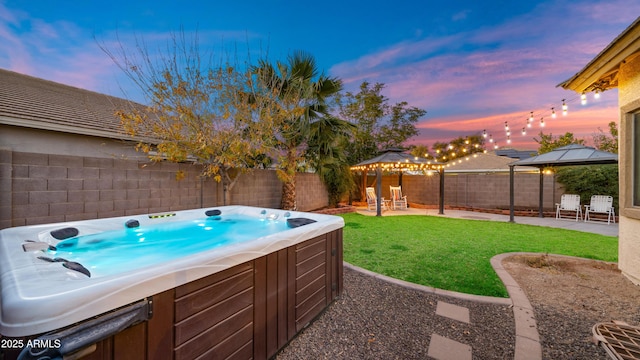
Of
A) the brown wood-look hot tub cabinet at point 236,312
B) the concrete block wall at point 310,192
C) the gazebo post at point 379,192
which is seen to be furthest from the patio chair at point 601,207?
the brown wood-look hot tub cabinet at point 236,312

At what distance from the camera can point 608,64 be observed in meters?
3.04

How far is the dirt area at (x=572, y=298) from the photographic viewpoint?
2.02 m

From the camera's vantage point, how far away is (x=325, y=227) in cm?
263

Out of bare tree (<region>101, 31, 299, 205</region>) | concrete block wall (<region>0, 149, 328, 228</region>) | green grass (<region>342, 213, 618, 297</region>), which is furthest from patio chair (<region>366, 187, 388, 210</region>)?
concrete block wall (<region>0, 149, 328, 228</region>)

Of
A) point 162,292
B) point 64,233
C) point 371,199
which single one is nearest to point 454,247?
point 162,292

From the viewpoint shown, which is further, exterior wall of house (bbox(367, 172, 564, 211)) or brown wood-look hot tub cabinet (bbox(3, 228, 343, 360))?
exterior wall of house (bbox(367, 172, 564, 211))

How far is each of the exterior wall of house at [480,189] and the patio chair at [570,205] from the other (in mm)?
619

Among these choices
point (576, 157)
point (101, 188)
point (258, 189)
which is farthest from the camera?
point (258, 189)

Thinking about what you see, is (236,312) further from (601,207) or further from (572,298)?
(601,207)

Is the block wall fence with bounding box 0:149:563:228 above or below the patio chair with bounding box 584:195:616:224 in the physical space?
above

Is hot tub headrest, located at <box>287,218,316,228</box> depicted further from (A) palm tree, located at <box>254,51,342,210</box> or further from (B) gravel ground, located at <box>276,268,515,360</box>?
(A) palm tree, located at <box>254,51,342,210</box>

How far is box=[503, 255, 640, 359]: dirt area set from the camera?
202 cm

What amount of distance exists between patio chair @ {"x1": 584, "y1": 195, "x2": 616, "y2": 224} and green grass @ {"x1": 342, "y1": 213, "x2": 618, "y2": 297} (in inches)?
99.7

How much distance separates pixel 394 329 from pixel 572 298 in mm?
2177
